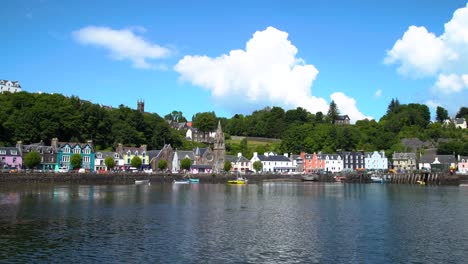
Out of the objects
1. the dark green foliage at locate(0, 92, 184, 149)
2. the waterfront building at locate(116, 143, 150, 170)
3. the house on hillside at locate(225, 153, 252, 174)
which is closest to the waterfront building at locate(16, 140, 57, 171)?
the dark green foliage at locate(0, 92, 184, 149)

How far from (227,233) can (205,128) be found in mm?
140848

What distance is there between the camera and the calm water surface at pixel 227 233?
24359 millimetres

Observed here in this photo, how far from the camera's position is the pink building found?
90.2 metres

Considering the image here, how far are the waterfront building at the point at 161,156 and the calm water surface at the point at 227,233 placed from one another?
6505 cm

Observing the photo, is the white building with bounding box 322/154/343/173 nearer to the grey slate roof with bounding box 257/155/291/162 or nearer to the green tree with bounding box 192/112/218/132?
the grey slate roof with bounding box 257/155/291/162

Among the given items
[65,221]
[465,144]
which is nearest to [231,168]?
[465,144]

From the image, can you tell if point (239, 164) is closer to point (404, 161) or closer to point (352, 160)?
point (352, 160)

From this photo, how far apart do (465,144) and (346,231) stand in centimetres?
11507

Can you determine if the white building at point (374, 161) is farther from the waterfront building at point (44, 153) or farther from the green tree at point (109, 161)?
the waterfront building at point (44, 153)

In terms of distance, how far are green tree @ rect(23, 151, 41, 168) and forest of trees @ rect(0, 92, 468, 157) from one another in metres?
13.5

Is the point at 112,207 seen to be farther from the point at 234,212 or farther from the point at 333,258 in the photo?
the point at 333,258

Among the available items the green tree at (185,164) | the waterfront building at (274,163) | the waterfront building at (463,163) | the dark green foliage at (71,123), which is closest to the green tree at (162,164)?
the green tree at (185,164)

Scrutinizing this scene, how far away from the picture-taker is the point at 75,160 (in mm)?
96750

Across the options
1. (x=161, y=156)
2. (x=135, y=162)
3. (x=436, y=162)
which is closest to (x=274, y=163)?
(x=161, y=156)
